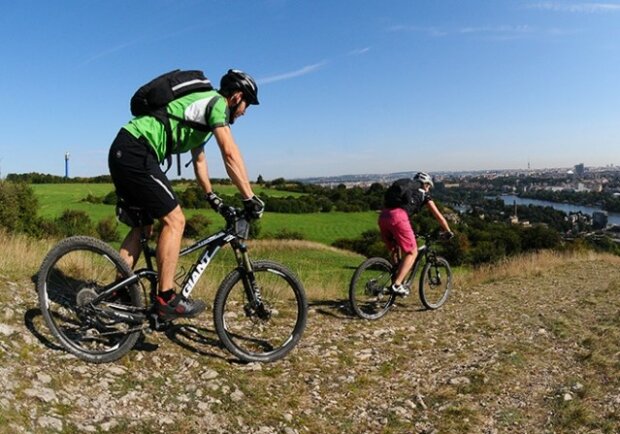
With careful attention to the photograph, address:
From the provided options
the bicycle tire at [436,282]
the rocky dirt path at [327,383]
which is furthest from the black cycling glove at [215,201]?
the bicycle tire at [436,282]

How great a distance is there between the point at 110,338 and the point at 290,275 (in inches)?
69.0

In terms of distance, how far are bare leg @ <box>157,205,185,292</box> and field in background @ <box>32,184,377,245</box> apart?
148ft

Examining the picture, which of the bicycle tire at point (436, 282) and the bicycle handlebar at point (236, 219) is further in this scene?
the bicycle tire at point (436, 282)

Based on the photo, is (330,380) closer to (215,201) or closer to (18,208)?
(215,201)

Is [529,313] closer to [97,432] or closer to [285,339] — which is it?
[285,339]

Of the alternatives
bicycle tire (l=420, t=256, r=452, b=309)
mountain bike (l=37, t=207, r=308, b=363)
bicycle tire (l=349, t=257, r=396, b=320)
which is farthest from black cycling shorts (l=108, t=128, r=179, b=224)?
bicycle tire (l=420, t=256, r=452, b=309)

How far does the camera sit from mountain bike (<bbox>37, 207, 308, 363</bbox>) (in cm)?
387

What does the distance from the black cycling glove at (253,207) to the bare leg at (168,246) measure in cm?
58

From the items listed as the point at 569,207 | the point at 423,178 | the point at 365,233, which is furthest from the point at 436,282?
the point at 569,207

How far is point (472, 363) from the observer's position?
5078 mm

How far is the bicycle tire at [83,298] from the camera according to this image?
12.5ft

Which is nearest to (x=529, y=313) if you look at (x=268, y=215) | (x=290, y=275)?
(x=290, y=275)

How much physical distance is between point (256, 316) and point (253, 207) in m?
1.28

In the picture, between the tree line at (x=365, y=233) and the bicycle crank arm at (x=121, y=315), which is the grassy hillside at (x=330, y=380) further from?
the tree line at (x=365, y=233)
